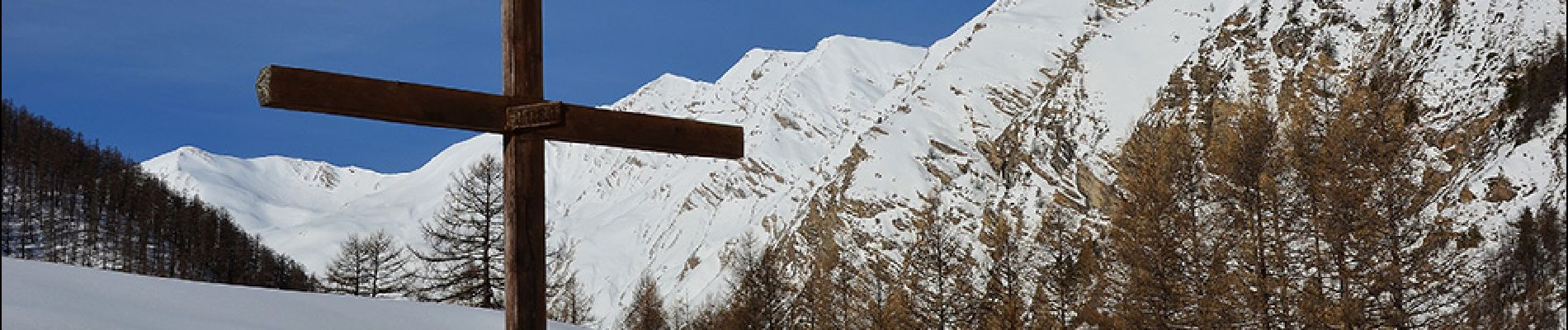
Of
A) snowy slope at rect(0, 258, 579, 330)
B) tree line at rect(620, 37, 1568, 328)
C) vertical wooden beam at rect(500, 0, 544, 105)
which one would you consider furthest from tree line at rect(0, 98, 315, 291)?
vertical wooden beam at rect(500, 0, 544, 105)

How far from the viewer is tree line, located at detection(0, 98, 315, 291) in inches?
3740

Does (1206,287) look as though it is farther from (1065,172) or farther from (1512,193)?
(1065,172)

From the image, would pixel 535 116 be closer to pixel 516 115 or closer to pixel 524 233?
pixel 516 115

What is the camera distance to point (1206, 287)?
78.0 feet

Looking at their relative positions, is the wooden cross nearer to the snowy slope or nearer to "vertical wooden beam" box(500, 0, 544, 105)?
"vertical wooden beam" box(500, 0, 544, 105)

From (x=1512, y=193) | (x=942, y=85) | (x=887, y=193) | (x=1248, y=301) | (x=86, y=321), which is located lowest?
(x=86, y=321)

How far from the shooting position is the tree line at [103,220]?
9500cm

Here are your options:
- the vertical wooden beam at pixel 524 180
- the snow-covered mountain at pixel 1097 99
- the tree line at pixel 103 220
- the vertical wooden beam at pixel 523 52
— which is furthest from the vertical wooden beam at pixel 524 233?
the tree line at pixel 103 220

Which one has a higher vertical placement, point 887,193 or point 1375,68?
point 887,193

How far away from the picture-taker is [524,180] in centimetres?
533

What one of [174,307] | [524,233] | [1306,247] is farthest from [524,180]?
[1306,247]

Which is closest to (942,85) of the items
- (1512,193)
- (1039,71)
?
(1039,71)

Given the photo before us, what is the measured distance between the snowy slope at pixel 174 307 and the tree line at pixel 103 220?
281 ft

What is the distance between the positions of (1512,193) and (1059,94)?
46.6 meters
